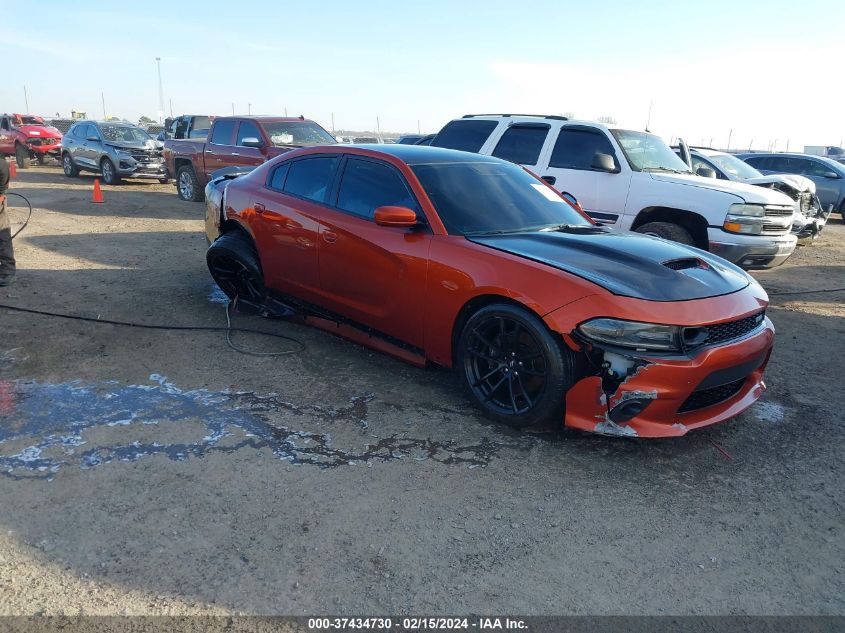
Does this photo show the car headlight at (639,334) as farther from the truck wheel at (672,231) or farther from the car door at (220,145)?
the car door at (220,145)

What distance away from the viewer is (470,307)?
13.3 feet

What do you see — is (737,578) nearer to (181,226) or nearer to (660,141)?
(660,141)

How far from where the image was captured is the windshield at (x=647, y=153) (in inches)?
317

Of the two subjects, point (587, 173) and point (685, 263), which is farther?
point (587, 173)

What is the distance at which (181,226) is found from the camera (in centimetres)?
1131

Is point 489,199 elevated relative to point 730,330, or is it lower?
elevated

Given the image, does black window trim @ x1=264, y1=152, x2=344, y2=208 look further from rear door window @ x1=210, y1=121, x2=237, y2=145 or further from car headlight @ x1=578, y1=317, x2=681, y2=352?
rear door window @ x1=210, y1=121, x2=237, y2=145

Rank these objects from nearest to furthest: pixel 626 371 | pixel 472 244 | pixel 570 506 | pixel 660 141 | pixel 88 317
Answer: pixel 570 506
pixel 626 371
pixel 472 244
pixel 88 317
pixel 660 141

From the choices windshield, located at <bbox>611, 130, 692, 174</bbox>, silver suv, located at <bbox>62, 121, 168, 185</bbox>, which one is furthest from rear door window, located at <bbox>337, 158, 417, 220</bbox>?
silver suv, located at <bbox>62, 121, 168, 185</bbox>

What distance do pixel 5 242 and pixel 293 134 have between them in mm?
6584

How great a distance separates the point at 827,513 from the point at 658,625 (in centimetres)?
135

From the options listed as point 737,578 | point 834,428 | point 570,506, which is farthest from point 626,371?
point 834,428

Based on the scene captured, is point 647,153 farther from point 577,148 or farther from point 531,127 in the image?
point 531,127

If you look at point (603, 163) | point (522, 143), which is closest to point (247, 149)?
point (522, 143)
